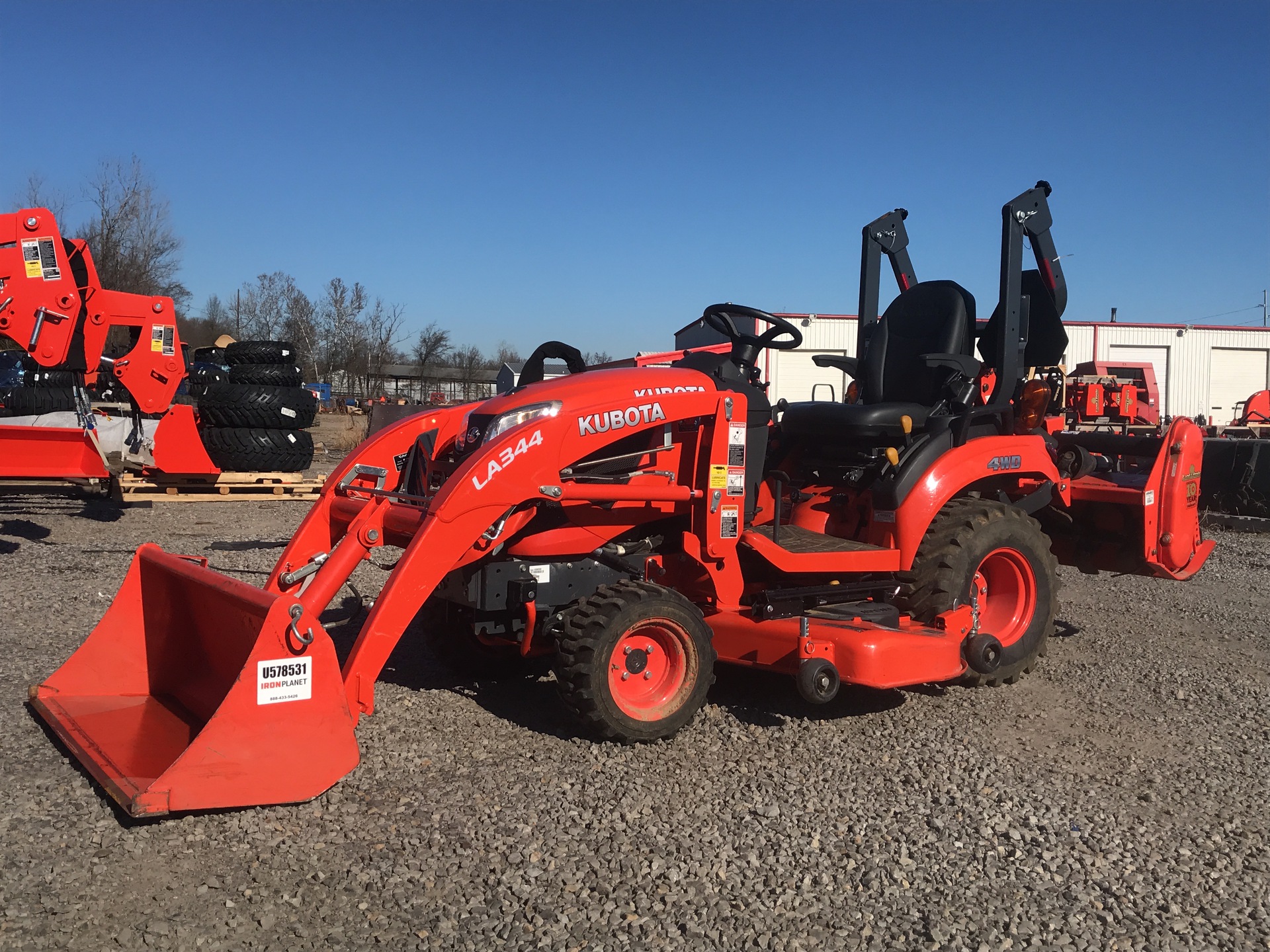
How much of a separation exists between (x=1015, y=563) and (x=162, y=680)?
14.4ft

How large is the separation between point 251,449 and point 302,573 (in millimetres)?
9231

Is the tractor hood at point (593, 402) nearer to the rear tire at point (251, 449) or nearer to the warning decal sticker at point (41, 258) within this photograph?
the warning decal sticker at point (41, 258)

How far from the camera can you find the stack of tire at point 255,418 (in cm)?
1255

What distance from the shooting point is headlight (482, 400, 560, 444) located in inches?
166

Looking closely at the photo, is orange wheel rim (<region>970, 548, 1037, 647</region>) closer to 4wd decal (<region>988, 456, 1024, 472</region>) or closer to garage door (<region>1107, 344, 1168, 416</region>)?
4wd decal (<region>988, 456, 1024, 472</region>)

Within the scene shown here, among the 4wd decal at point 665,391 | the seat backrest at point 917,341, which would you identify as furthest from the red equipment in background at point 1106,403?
the 4wd decal at point 665,391

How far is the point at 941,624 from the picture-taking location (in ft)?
16.7

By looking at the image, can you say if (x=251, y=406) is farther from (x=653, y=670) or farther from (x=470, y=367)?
(x=470, y=367)

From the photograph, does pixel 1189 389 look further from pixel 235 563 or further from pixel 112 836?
pixel 112 836

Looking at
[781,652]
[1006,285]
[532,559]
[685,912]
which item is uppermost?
[1006,285]

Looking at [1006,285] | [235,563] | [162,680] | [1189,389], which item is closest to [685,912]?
[162,680]

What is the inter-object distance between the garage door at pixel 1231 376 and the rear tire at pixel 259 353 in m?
34.2

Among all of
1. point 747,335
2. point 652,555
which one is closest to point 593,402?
point 652,555

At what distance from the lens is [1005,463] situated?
219 inches
